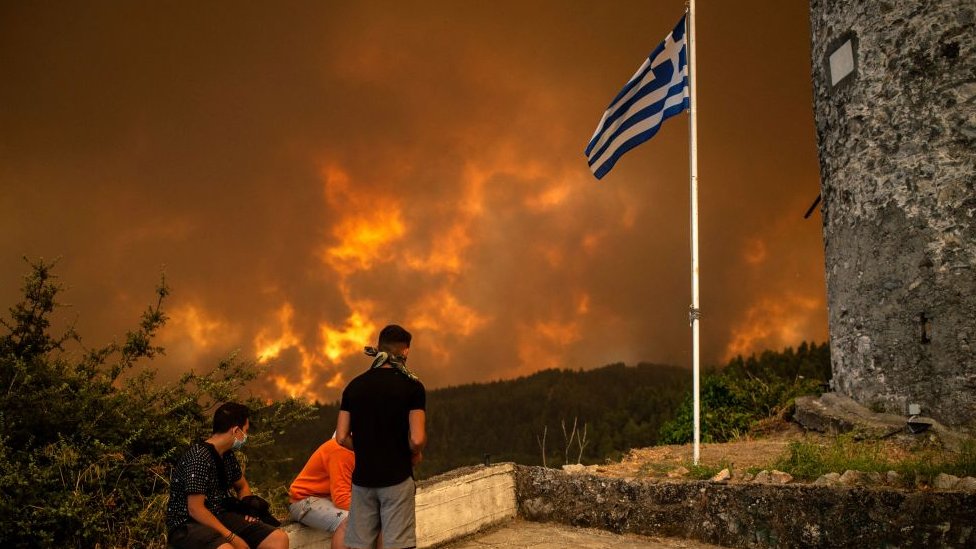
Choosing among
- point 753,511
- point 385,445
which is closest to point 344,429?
point 385,445

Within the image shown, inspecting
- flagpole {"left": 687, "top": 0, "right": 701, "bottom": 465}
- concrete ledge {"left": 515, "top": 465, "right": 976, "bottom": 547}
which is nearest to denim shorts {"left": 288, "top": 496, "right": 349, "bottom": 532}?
concrete ledge {"left": 515, "top": 465, "right": 976, "bottom": 547}

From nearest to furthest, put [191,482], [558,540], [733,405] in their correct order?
[191,482] < [558,540] < [733,405]

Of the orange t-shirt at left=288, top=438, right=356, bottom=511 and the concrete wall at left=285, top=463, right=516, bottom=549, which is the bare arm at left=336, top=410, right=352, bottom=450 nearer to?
the orange t-shirt at left=288, top=438, right=356, bottom=511

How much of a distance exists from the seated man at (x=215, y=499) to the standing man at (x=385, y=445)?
2.14 feet

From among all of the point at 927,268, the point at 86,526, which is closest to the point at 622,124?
the point at 927,268

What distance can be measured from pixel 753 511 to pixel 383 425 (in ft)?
9.95

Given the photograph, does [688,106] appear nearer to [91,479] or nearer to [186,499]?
[186,499]

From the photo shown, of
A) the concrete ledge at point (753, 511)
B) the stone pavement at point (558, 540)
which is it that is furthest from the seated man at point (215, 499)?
the concrete ledge at point (753, 511)

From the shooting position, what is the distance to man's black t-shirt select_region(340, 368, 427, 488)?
4.82 metres

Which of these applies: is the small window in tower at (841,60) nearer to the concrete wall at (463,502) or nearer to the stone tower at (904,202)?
the stone tower at (904,202)

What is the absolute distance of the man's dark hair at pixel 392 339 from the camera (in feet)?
16.3

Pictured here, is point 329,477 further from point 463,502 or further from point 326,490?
point 463,502

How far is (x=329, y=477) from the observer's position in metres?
5.55

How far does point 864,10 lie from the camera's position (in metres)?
10.7
